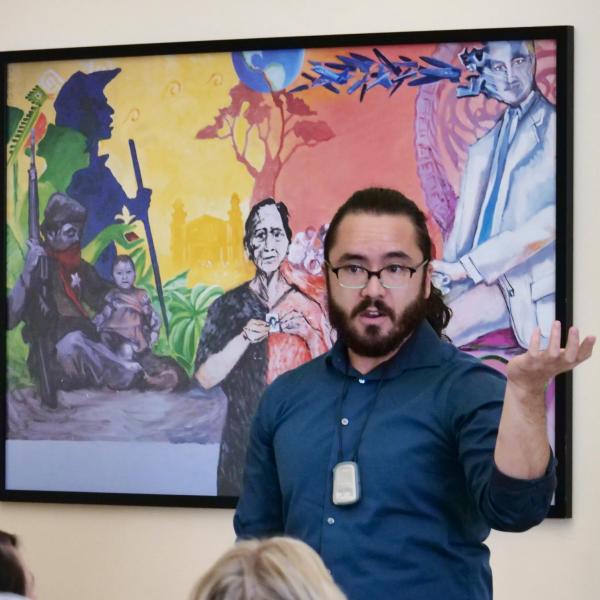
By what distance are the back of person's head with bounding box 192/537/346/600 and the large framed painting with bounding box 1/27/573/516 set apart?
1.80 metres

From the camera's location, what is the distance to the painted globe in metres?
3.27

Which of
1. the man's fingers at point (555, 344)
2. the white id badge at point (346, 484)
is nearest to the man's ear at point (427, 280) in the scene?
the white id badge at point (346, 484)

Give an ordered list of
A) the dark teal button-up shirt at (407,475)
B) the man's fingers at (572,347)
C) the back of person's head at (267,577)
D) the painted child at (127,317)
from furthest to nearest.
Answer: the painted child at (127,317) → the dark teal button-up shirt at (407,475) → the man's fingers at (572,347) → the back of person's head at (267,577)

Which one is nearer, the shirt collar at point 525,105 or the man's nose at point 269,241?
the shirt collar at point 525,105

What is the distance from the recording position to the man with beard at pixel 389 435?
2.00m

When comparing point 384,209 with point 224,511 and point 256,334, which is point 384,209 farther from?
point 224,511

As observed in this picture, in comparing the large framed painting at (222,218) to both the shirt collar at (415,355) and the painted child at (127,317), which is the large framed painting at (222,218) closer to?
the painted child at (127,317)

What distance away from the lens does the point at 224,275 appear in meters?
3.30

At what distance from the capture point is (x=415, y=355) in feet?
7.02

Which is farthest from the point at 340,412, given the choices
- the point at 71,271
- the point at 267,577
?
the point at 71,271

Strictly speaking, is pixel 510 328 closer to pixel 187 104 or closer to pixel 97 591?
pixel 187 104

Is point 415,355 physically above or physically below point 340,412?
above

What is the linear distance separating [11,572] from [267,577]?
2.06 ft

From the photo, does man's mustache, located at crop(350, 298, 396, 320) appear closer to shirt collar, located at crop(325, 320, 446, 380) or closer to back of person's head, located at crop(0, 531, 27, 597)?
shirt collar, located at crop(325, 320, 446, 380)
